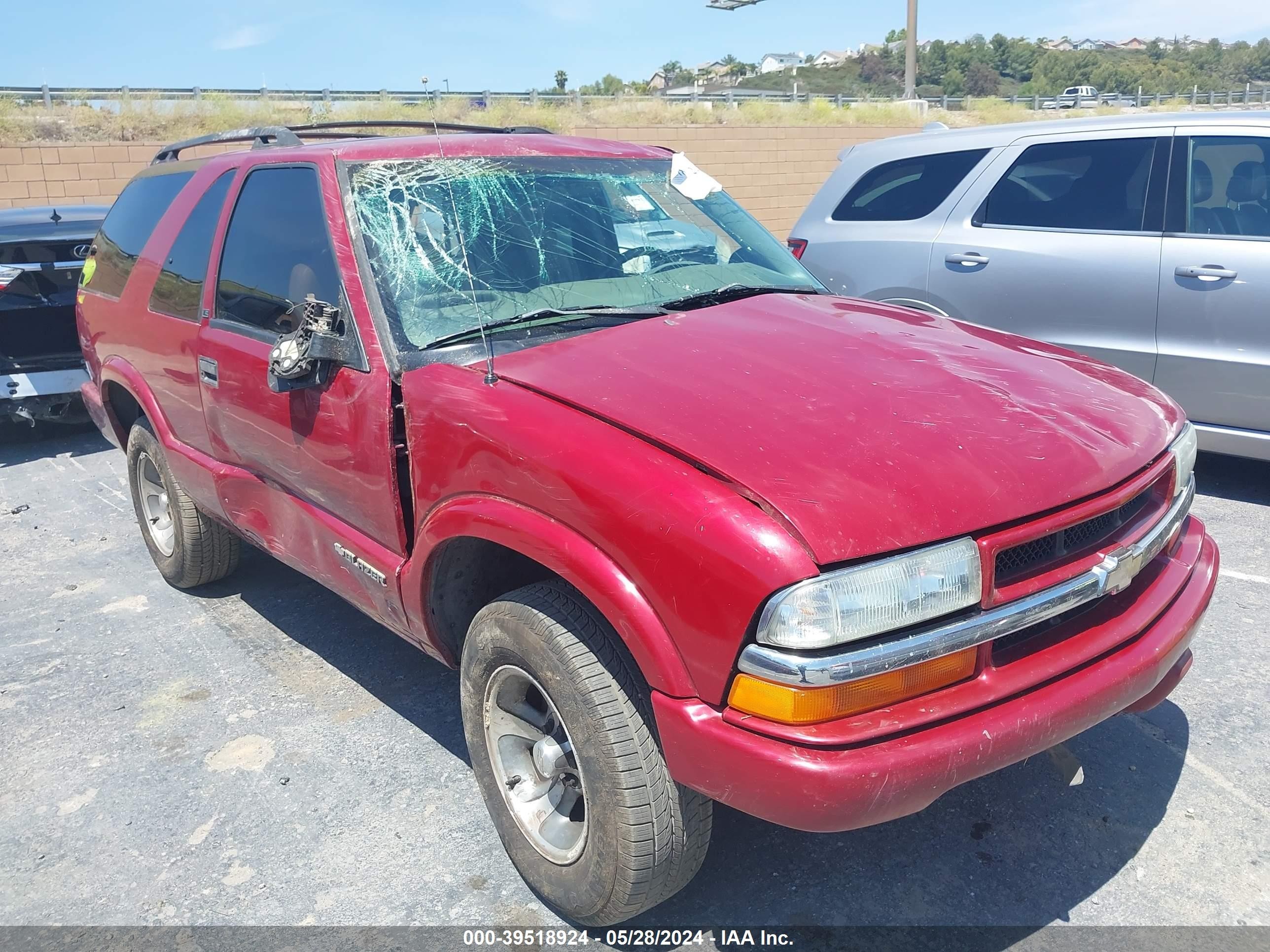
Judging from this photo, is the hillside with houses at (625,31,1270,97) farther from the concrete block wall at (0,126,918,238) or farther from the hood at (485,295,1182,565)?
the hood at (485,295,1182,565)

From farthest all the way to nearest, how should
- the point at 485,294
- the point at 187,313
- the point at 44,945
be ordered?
1. the point at 187,313
2. the point at 485,294
3. the point at 44,945

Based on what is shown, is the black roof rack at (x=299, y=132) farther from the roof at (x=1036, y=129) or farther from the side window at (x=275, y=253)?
the roof at (x=1036, y=129)

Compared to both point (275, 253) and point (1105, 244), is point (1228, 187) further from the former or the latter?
point (275, 253)

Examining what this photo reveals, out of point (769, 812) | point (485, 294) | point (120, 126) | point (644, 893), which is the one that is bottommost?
point (644, 893)

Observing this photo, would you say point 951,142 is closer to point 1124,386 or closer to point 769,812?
point 1124,386

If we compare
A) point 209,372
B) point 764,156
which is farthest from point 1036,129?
point 764,156

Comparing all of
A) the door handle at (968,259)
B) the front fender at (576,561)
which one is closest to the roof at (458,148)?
the front fender at (576,561)

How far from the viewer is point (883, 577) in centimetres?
199

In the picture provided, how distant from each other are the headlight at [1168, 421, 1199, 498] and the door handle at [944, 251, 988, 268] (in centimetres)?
305

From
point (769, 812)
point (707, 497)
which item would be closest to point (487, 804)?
point (769, 812)

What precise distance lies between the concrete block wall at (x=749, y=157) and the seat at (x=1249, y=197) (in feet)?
37.7

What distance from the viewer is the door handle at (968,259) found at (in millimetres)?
5707

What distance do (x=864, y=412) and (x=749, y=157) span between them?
62.9ft

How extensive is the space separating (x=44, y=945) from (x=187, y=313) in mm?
2232
